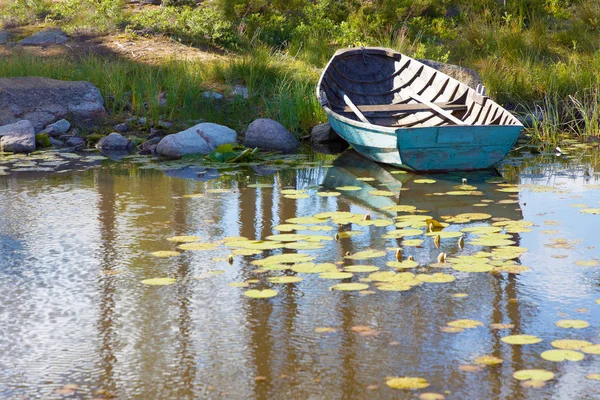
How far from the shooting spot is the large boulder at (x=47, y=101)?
9898 millimetres

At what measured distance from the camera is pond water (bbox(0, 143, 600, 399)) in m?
3.10

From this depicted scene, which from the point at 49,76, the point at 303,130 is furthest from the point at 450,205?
the point at 49,76

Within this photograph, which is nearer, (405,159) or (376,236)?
(376,236)

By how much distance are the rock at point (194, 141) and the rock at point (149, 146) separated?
0.18 m

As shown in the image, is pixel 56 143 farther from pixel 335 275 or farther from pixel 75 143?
pixel 335 275

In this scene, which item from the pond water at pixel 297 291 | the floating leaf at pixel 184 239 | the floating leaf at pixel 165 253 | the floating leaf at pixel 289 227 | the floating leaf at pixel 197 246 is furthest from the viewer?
the floating leaf at pixel 289 227

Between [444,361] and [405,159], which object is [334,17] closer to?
[405,159]

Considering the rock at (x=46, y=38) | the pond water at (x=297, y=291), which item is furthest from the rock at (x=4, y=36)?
the pond water at (x=297, y=291)

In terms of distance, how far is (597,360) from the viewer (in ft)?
10.4

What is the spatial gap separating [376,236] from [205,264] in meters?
1.12

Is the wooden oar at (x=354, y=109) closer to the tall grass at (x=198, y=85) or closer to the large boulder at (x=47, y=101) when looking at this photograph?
the tall grass at (x=198, y=85)

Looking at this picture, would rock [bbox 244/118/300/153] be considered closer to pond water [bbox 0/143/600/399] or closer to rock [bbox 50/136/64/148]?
rock [bbox 50/136/64/148]

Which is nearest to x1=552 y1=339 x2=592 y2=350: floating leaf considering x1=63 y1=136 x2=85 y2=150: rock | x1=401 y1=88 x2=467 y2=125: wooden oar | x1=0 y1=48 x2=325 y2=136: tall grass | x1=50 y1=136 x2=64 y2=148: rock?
x1=401 y1=88 x2=467 y2=125: wooden oar

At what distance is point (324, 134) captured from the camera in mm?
9617
